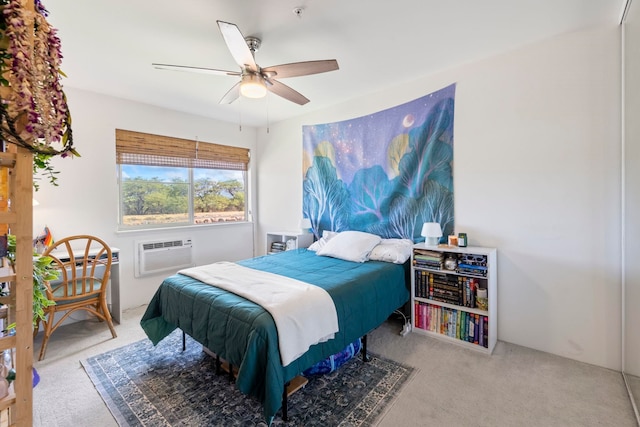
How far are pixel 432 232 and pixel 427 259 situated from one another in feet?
0.83

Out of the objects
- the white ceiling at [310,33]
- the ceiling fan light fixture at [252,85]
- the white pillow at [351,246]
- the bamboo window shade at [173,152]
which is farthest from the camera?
the bamboo window shade at [173,152]

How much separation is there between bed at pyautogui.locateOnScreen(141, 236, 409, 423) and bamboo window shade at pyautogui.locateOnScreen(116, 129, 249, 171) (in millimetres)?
1977

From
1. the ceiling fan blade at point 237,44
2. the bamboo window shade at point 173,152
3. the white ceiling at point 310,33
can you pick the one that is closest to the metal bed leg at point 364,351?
the ceiling fan blade at point 237,44

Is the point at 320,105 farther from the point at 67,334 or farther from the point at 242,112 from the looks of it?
the point at 67,334

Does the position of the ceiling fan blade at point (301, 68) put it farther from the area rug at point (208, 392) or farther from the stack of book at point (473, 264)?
the area rug at point (208, 392)

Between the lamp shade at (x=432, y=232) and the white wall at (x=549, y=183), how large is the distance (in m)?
0.26

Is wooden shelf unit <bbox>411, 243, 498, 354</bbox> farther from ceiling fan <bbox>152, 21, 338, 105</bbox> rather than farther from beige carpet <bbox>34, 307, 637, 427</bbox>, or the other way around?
ceiling fan <bbox>152, 21, 338, 105</bbox>

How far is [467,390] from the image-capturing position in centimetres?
187

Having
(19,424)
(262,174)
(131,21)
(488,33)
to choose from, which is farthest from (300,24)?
(262,174)

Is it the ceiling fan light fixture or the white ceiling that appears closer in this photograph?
the white ceiling

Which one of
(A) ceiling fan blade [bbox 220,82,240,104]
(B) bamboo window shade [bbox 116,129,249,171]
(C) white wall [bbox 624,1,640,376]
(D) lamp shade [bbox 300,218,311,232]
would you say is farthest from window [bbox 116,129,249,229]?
(C) white wall [bbox 624,1,640,376]

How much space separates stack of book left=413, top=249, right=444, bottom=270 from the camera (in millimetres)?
2556

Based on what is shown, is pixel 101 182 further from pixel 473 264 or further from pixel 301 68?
pixel 473 264

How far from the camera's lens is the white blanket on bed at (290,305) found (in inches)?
61.6
